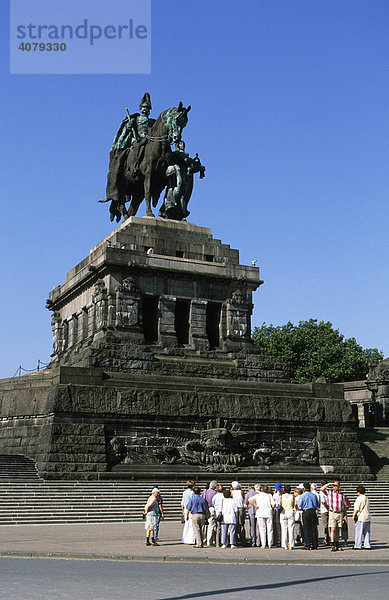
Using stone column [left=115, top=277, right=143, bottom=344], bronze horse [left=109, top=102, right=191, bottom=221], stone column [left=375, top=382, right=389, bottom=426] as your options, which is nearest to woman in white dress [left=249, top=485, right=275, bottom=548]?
stone column [left=115, top=277, right=143, bottom=344]

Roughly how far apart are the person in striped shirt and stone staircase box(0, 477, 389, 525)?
7.02 meters

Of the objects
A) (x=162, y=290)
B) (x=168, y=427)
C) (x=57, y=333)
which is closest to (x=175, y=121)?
(x=162, y=290)

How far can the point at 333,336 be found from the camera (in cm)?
5906

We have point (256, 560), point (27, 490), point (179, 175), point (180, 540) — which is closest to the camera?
point (256, 560)

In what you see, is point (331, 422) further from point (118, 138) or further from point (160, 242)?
point (118, 138)

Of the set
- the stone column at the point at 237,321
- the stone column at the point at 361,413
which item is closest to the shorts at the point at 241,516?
the stone column at the point at 237,321

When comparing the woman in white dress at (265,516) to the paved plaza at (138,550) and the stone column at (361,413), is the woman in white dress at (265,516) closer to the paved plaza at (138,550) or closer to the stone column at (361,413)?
the paved plaza at (138,550)

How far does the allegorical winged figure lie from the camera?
125 ft

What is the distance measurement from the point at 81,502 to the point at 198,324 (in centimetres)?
1469

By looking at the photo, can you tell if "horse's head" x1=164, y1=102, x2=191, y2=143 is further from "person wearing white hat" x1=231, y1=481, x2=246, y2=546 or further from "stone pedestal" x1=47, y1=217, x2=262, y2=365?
"person wearing white hat" x1=231, y1=481, x2=246, y2=546

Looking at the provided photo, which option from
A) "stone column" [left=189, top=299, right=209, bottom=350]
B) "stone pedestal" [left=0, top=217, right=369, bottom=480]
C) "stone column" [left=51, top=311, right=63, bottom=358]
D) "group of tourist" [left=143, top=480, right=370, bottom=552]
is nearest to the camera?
"group of tourist" [left=143, top=480, right=370, bottom=552]

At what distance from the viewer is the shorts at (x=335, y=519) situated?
49.2ft

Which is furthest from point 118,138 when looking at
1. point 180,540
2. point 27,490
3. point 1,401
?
point 180,540

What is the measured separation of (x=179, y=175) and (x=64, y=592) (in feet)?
101
